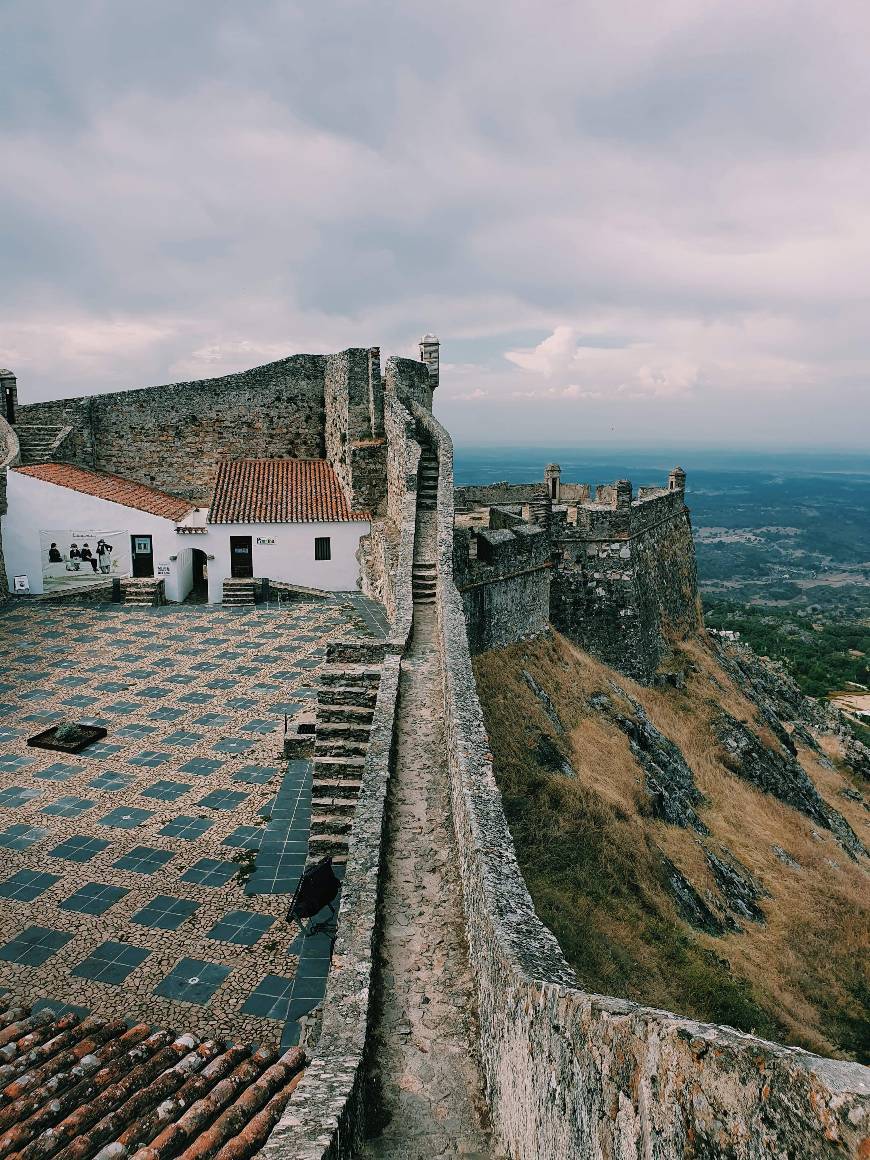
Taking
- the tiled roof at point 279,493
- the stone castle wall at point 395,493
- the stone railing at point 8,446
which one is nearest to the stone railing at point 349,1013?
the stone castle wall at point 395,493

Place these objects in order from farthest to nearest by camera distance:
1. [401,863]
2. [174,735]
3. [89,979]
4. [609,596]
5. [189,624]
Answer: [609,596] < [189,624] < [174,735] < [89,979] < [401,863]

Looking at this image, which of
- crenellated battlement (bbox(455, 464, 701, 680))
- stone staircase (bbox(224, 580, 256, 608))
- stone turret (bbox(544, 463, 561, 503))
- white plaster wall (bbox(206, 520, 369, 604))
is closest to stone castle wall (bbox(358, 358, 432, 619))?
white plaster wall (bbox(206, 520, 369, 604))

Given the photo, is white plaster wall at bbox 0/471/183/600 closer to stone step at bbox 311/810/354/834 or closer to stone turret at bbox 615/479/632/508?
stone turret at bbox 615/479/632/508

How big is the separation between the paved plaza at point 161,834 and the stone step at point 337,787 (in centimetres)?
86

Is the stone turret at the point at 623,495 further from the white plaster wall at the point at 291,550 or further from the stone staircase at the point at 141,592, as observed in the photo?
the stone staircase at the point at 141,592

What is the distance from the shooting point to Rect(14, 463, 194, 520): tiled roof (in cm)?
2172

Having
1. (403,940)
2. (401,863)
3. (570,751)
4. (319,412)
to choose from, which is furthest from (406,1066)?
(319,412)

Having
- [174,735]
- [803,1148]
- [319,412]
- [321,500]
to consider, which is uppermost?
[319,412]

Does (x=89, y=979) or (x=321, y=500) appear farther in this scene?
(x=321, y=500)

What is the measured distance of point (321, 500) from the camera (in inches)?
927

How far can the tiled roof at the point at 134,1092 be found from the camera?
4430 mm

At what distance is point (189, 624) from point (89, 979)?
12.4m

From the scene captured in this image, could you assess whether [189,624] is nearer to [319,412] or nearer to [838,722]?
[319,412]

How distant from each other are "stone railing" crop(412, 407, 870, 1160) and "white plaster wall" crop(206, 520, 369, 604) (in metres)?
17.6
